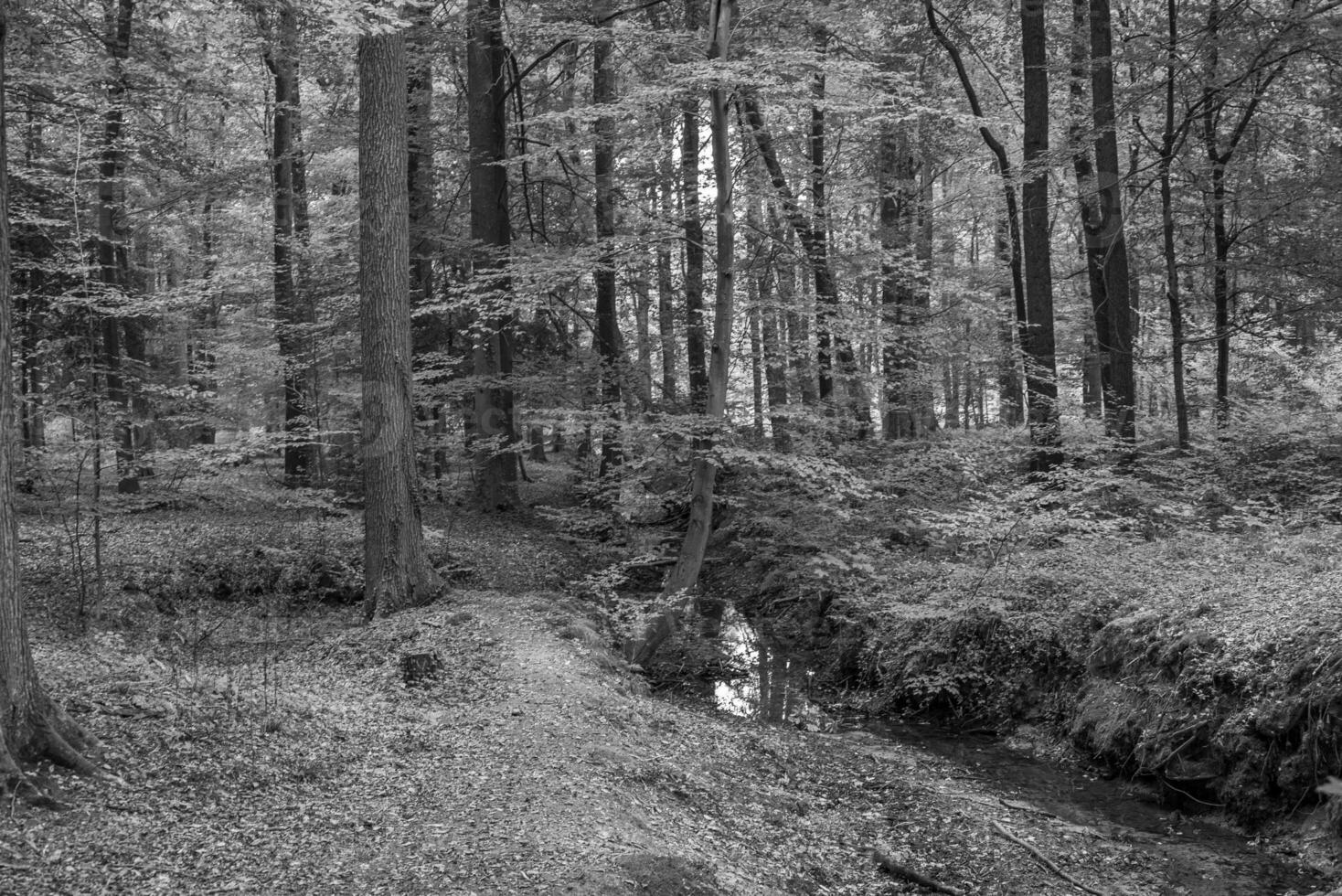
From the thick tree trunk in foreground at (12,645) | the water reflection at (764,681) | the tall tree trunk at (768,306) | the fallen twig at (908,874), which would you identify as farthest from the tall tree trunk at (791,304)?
the thick tree trunk in foreground at (12,645)

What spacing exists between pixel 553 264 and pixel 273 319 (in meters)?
8.91

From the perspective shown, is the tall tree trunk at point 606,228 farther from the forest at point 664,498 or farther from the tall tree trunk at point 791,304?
the tall tree trunk at point 791,304

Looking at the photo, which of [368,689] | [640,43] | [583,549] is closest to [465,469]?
[583,549]

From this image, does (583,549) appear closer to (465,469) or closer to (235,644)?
(235,644)

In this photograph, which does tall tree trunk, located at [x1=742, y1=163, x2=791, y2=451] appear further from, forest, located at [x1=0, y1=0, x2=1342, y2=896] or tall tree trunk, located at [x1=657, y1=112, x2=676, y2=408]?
tall tree trunk, located at [x1=657, y1=112, x2=676, y2=408]

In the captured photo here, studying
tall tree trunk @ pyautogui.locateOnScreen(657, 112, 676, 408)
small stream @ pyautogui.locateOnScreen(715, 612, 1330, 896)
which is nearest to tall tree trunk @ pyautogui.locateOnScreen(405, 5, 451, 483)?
tall tree trunk @ pyautogui.locateOnScreen(657, 112, 676, 408)

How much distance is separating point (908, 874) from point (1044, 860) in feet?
3.26

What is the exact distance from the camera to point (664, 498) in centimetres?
1593

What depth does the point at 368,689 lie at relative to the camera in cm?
780

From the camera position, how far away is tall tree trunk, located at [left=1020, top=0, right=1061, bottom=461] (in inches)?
496

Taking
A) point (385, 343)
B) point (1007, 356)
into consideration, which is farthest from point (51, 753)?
point (1007, 356)

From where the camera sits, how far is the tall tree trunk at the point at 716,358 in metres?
10.7

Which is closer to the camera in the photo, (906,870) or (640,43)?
(906,870)

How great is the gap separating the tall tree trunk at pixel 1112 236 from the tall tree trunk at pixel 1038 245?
692mm
